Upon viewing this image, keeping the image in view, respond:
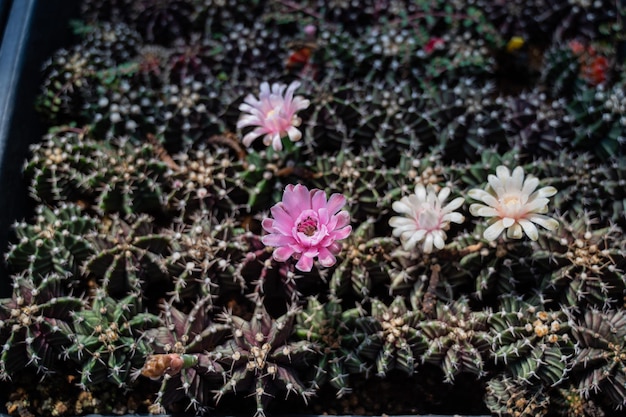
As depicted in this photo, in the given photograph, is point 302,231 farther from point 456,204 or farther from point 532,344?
point 532,344

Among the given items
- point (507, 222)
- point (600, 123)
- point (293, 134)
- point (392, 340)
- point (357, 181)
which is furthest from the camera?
point (600, 123)

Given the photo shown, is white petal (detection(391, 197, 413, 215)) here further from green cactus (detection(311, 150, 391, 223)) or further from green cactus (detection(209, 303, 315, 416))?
green cactus (detection(209, 303, 315, 416))

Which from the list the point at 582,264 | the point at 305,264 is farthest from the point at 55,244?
the point at 582,264

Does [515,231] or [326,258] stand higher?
[515,231]

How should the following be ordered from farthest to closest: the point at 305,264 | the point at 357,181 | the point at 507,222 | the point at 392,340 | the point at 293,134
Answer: the point at 357,181 → the point at 293,134 → the point at 392,340 → the point at 507,222 → the point at 305,264

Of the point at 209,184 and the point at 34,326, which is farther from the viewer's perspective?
the point at 209,184

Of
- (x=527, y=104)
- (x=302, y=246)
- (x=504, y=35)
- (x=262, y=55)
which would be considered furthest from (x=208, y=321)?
(x=504, y=35)
